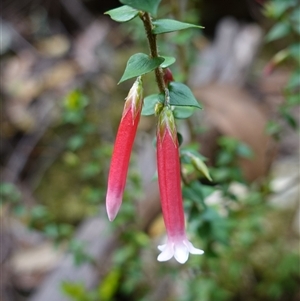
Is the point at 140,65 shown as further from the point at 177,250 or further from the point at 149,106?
the point at 177,250

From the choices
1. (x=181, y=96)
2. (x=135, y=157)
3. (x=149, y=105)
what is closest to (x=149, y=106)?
(x=149, y=105)

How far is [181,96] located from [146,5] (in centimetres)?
23

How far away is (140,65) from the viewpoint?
81 cm

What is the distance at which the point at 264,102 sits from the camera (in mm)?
3252

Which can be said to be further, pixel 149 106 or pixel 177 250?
pixel 149 106

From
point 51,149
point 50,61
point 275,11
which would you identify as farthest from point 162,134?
point 50,61

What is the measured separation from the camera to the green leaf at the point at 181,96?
86cm

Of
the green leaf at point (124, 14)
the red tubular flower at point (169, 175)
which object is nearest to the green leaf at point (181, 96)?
the red tubular flower at point (169, 175)

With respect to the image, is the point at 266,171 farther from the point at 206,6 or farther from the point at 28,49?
the point at 28,49

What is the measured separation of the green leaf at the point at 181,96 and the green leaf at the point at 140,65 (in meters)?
0.09

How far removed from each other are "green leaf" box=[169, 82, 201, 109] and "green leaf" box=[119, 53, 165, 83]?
0.29 ft

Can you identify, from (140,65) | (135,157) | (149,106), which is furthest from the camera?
(135,157)

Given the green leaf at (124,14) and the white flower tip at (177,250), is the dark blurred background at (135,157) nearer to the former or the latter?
the white flower tip at (177,250)

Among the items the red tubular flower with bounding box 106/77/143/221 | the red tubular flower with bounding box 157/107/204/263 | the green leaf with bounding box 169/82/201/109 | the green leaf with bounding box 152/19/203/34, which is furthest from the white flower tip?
the green leaf with bounding box 152/19/203/34
